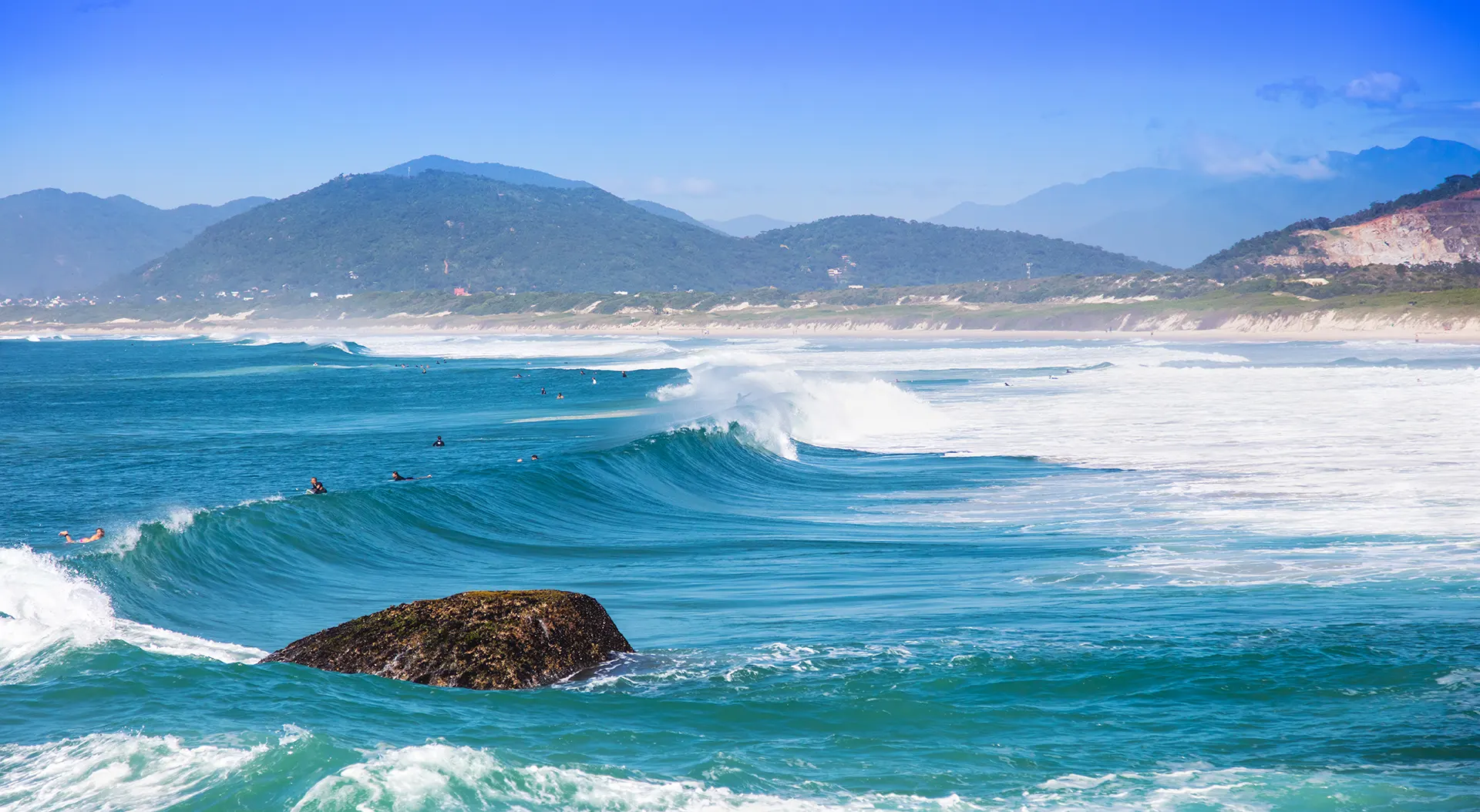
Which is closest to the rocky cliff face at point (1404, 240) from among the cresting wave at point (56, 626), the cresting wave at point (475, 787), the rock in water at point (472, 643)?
the rock in water at point (472, 643)

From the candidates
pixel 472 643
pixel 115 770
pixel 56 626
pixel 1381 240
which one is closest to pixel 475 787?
pixel 115 770

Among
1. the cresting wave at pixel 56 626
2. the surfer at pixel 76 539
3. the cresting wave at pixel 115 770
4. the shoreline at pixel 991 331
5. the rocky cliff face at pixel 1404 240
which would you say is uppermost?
the rocky cliff face at pixel 1404 240

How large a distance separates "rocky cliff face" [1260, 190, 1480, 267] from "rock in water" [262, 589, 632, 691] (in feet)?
521

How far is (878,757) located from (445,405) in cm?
4462

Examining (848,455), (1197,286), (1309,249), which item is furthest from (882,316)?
(848,455)

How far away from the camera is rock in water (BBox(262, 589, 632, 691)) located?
936 centimetres

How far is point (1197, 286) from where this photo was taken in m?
149

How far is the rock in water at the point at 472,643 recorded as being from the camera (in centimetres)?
936

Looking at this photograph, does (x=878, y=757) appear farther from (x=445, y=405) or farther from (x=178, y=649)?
(x=445, y=405)

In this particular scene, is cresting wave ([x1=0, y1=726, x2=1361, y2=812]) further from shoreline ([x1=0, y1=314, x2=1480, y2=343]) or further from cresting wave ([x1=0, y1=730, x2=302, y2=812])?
shoreline ([x1=0, y1=314, x2=1480, y2=343])

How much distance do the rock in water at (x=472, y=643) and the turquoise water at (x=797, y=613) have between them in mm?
251

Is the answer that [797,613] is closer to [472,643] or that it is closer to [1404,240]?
[472,643]

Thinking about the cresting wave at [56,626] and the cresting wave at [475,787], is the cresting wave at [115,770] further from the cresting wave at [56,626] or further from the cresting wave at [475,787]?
the cresting wave at [56,626]

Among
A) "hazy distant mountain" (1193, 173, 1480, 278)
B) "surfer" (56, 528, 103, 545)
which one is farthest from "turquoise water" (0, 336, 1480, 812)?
"hazy distant mountain" (1193, 173, 1480, 278)
